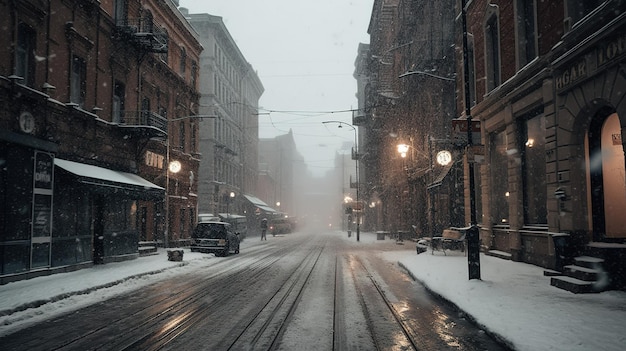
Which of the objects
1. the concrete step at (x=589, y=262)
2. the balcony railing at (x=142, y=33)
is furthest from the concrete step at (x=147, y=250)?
the concrete step at (x=589, y=262)

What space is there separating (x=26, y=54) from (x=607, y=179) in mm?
16662

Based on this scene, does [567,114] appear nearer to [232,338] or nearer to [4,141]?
[232,338]

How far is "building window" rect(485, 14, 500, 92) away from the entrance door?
23.3ft

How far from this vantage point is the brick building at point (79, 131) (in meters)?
12.8

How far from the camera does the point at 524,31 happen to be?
606 inches

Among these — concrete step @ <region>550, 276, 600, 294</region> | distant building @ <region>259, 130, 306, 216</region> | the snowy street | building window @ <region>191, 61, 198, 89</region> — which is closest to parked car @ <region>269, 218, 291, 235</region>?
distant building @ <region>259, 130, 306, 216</region>

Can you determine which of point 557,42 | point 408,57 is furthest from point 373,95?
point 557,42

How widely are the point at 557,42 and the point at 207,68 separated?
37719 millimetres

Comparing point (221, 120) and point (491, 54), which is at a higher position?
point (221, 120)

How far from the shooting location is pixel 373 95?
54.1 m

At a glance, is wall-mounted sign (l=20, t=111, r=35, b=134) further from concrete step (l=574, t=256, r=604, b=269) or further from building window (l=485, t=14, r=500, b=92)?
building window (l=485, t=14, r=500, b=92)

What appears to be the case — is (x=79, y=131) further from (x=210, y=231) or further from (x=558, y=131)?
(x=558, y=131)

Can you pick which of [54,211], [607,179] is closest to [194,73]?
[54,211]

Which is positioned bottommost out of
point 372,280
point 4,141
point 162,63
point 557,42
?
point 372,280
